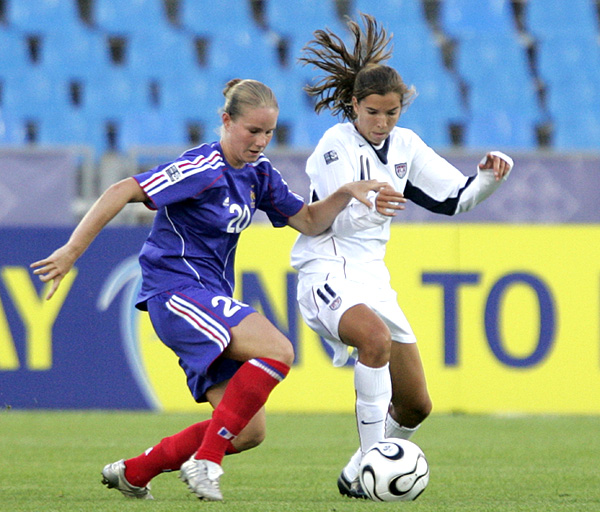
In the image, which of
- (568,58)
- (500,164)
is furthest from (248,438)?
(568,58)

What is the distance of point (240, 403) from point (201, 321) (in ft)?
1.10

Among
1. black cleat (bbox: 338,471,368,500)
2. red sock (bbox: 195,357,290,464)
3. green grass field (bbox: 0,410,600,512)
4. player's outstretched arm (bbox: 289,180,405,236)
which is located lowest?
green grass field (bbox: 0,410,600,512)

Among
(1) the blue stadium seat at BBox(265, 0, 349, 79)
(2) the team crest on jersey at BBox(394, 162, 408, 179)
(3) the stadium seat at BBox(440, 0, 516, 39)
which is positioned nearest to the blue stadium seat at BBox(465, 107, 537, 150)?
(3) the stadium seat at BBox(440, 0, 516, 39)

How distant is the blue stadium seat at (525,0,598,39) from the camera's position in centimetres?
1495

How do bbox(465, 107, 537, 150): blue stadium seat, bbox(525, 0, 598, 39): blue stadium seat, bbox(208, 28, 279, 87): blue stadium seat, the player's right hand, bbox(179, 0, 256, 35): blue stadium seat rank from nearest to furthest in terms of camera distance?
the player's right hand < bbox(465, 107, 537, 150): blue stadium seat < bbox(208, 28, 279, 87): blue stadium seat < bbox(179, 0, 256, 35): blue stadium seat < bbox(525, 0, 598, 39): blue stadium seat

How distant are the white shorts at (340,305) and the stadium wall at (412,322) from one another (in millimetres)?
3732

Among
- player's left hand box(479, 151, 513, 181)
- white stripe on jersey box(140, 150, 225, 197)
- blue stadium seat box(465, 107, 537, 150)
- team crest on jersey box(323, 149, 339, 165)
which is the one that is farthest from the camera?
blue stadium seat box(465, 107, 537, 150)

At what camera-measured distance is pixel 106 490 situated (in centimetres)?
456

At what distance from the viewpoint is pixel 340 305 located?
4.47 meters

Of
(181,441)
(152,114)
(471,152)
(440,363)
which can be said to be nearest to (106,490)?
(181,441)

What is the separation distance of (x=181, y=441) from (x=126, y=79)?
10.6m

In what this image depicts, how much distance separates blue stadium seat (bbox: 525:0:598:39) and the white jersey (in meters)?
10.8

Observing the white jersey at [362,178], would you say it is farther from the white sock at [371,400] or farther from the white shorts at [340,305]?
the white sock at [371,400]

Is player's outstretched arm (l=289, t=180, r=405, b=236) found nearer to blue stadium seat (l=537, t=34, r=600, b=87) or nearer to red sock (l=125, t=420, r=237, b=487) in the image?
red sock (l=125, t=420, r=237, b=487)
